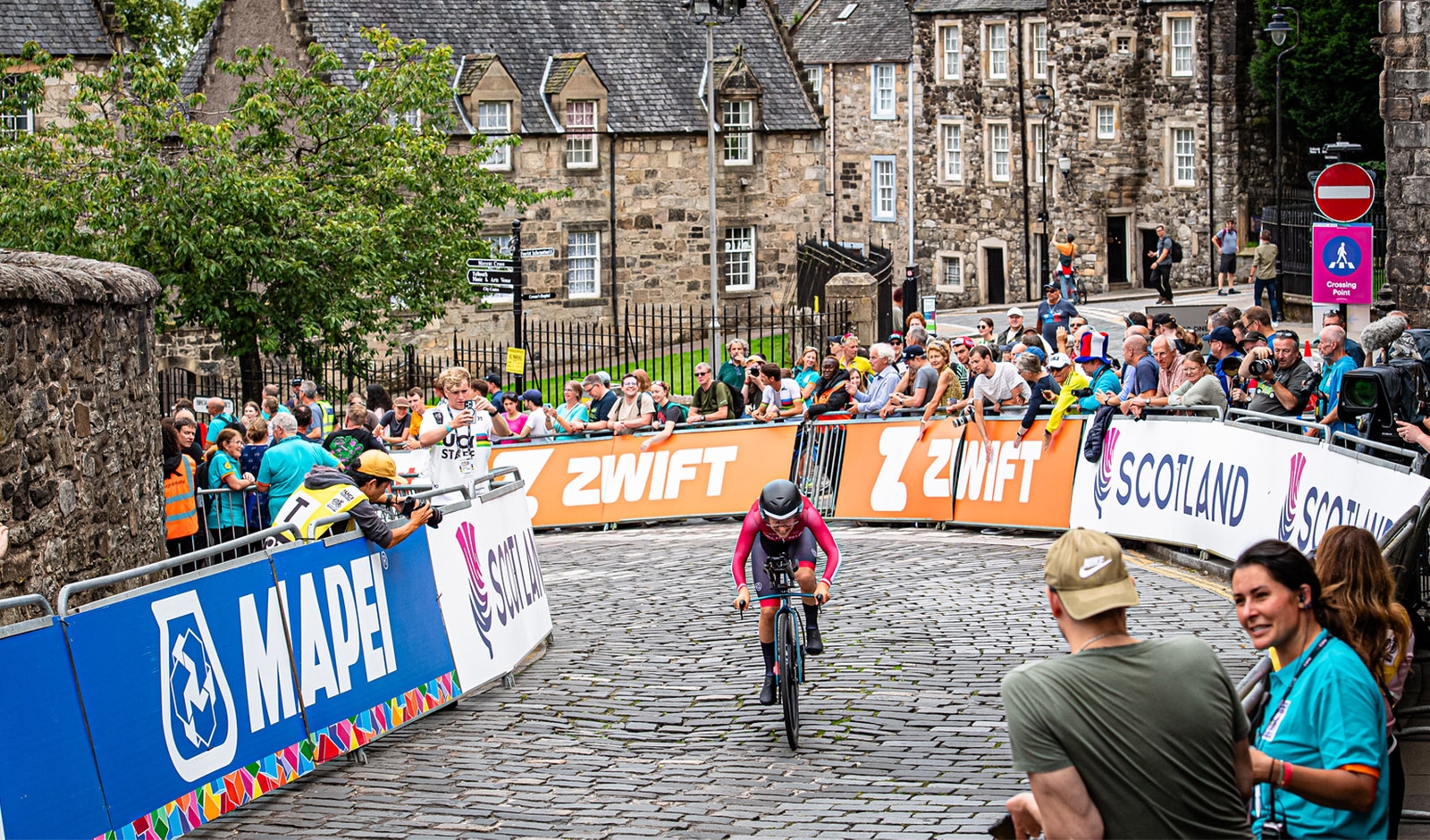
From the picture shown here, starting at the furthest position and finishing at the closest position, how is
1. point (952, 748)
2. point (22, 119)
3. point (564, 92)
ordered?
point (564, 92)
point (22, 119)
point (952, 748)

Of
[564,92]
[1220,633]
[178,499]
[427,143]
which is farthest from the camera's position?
[564,92]

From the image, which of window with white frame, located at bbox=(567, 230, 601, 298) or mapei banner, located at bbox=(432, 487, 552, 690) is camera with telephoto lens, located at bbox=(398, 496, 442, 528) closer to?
mapei banner, located at bbox=(432, 487, 552, 690)

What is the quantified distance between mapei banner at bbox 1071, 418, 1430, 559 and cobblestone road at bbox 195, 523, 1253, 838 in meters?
0.66

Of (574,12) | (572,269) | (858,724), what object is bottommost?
(858,724)

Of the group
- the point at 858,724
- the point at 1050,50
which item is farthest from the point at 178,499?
the point at 1050,50

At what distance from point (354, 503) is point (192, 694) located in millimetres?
2032

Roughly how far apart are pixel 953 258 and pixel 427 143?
109 feet

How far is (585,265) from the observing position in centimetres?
4388

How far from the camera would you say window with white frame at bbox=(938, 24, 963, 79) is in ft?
197

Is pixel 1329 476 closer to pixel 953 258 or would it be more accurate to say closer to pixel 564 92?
pixel 564 92

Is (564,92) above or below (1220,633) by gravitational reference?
above

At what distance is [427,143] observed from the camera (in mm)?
31344

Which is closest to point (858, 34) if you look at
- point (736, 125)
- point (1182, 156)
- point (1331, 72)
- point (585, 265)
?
point (1182, 156)

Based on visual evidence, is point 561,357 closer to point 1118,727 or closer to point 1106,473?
point 1106,473
